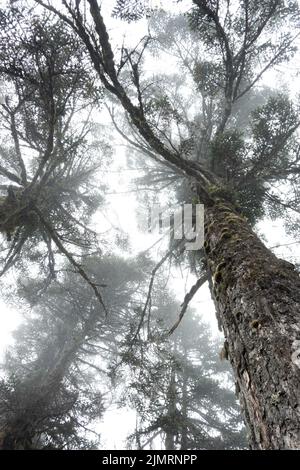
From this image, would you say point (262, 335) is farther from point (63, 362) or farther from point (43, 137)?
point (63, 362)

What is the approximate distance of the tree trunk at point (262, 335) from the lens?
4.88ft

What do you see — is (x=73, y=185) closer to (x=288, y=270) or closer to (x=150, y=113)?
(x=150, y=113)

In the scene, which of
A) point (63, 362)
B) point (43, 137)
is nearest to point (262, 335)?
point (43, 137)

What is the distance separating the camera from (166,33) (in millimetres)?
16047

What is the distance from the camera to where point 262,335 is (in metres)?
1.91

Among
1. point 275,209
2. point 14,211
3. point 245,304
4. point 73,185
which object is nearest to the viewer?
point 245,304

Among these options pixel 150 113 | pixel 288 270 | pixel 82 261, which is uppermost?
pixel 82 261

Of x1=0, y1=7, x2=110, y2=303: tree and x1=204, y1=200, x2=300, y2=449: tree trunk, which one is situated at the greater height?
x1=0, y1=7, x2=110, y2=303: tree

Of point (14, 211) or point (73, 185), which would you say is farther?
point (73, 185)

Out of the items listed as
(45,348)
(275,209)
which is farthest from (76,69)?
(45,348)

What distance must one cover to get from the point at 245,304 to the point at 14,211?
18.1 ft

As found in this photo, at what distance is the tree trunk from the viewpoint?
4.88 feet

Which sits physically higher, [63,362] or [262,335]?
[63,362]

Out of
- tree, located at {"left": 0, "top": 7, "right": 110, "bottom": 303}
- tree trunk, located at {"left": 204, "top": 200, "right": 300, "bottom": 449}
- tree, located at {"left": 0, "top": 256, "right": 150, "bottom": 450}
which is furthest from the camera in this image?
tree, located at {"left": 0, "top": 256, "right": 150, "bottom": 450}
